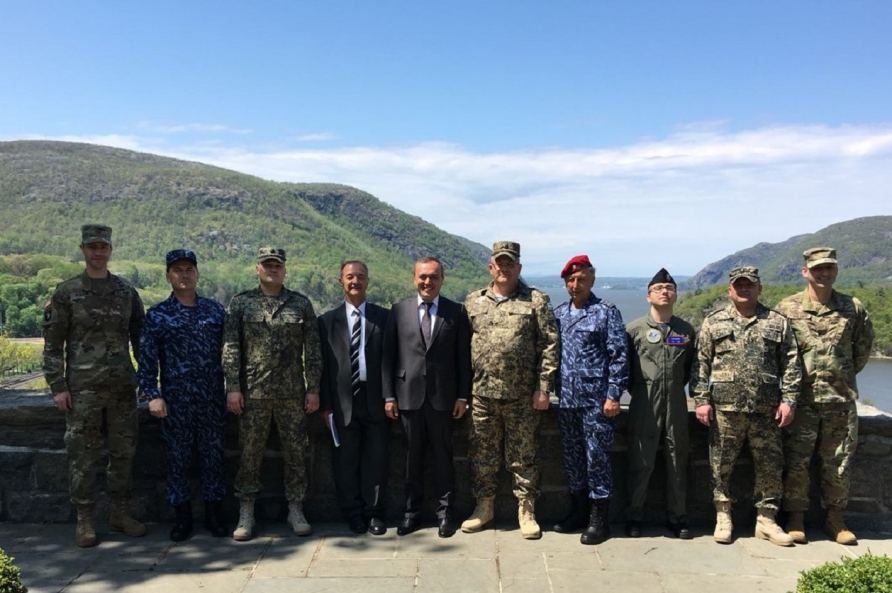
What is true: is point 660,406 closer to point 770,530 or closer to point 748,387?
point 748,387

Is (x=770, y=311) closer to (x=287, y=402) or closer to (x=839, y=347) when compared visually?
(x=839, y=347)

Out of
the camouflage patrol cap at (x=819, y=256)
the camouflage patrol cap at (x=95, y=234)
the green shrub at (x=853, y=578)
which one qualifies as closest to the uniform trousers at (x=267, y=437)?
the camouflage patrol cap at (x=95, y=234)

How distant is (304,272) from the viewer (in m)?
105

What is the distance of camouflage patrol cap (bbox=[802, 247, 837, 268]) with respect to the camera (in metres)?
4.04

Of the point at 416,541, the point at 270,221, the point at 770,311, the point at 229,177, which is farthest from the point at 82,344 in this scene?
the point at 229,177

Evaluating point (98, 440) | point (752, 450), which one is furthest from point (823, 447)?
point (98, 440)

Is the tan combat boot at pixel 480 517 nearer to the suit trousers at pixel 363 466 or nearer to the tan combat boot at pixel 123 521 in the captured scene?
the suit trousers at pixel 363 466

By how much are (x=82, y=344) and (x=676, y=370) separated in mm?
3851

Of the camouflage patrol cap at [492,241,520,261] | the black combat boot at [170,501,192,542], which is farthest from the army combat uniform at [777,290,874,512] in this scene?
the black combat boot at [170,501,192,542]

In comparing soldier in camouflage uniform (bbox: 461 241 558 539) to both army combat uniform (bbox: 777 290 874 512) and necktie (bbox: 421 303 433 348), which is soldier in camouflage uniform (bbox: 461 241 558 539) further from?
army combat uniform (bbox: 777 290 874 512)

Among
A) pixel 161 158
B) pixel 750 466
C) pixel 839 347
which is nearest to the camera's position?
pixel 839 347

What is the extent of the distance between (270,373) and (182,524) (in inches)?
45.3

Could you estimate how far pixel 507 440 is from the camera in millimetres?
4180

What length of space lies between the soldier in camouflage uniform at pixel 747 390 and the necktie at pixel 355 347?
2.22 metres
